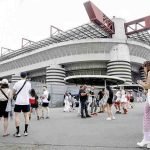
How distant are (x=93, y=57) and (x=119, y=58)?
529 cm

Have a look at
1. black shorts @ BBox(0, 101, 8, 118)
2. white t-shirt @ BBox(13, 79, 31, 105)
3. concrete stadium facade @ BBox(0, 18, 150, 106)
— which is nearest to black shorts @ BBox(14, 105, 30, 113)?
white t-shirt @ BBox(13, 79, 31, 105)

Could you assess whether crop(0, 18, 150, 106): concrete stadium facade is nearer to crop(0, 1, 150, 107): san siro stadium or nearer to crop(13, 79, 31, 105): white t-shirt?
crop(0, 1, 150, 107): san siro stadium

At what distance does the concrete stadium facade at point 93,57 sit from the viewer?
203 ft

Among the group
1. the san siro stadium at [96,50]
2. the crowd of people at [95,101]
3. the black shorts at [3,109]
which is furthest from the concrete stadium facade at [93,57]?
the black shorts at [3,109]

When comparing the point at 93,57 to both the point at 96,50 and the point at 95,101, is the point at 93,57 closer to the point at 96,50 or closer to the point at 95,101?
the point at 96,50

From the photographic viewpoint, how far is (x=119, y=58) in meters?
61.2

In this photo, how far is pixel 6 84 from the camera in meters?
8.17

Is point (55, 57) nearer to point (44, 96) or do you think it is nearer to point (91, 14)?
point (91, 14)

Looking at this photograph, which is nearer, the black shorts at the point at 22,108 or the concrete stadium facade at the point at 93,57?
the black shorts at the point at 22,108

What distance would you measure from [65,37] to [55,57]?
4.86m

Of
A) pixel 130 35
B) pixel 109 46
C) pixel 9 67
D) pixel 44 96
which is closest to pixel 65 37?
pixel 109 46

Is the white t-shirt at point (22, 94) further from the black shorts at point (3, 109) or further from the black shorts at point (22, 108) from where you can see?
the black shorts at point (3, 109)

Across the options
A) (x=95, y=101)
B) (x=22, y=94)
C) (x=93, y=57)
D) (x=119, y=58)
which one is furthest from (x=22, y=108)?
(x=93, y=57)

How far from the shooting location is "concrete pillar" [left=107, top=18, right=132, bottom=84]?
200 feet
